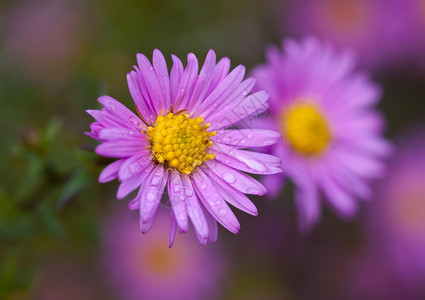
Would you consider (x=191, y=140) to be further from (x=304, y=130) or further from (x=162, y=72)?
(x=304, y=130)

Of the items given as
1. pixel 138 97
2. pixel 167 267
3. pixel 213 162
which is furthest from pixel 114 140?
pixel 167 267

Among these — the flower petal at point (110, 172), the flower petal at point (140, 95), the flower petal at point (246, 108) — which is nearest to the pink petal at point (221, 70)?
the flower petal at point (246, 108)

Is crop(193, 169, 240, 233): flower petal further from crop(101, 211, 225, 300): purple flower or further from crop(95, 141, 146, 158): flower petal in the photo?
crop(101, 211, 225, 300): purple flower

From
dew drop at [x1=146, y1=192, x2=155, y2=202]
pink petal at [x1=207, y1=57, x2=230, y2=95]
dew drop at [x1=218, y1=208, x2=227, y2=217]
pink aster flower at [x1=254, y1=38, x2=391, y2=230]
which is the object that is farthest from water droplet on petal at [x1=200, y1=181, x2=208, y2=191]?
pink aster flower at [x1=254, y1=38, x2=391, y2=230]

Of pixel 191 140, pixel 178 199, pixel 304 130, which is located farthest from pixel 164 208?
pixel 178 199

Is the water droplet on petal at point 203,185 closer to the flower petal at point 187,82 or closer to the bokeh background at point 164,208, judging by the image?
the flower petal at point 187,82

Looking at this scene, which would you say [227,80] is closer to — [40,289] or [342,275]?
[40,289]
